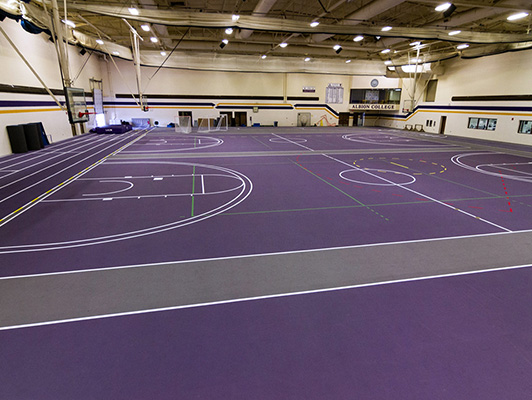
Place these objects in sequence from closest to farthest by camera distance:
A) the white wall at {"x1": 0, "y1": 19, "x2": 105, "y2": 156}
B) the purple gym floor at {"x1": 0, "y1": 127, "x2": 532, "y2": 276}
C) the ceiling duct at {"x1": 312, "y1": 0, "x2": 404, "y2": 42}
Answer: the purple gym floor at {"x1": 0, "y1": 127, "x2": 532, "y2": 276} → the ceiling duct at {"x1": 312, "y1": 0, "x2": 404, "y2": 42} → the white wall at {"x1": 0, "y1": 19, "x2": 105, "y2": 156}

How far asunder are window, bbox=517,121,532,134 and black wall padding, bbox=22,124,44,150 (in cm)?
3175

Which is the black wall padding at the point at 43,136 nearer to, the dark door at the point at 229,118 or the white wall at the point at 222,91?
the white wall at the point at 222,91

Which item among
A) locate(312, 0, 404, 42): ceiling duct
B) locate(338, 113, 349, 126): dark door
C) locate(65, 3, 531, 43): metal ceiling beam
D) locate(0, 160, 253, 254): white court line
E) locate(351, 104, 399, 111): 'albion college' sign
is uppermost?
locate(312, 0, 404, 42): ceiling duct

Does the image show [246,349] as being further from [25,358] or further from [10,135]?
[10,135]

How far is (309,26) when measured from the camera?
690 inches

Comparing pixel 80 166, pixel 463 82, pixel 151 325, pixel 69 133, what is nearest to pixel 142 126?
pixel 69 133

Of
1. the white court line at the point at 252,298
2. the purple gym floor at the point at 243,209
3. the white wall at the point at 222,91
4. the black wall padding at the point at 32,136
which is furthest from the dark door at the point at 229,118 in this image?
the white court line at the point at 252,298

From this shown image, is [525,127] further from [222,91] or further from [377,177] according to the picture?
[222,91]

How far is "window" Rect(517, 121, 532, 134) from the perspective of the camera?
23003 millimetres

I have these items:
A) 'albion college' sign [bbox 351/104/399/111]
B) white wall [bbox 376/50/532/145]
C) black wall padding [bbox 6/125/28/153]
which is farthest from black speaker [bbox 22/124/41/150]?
'albion college' sign [bbox 351/104/399/111]

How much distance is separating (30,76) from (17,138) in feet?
15.4

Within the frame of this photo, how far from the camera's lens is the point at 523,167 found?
46.9 ft

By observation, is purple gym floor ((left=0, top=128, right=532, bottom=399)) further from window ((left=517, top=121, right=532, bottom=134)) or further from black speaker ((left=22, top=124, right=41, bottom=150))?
window ((left=517, top=121, right=532, bottom=134))

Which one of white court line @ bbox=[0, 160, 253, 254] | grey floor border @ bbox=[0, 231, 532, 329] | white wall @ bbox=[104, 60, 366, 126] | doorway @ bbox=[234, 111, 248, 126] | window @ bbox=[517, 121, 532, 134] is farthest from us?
doorway @ bbox=[234, 111, 248, 126]
